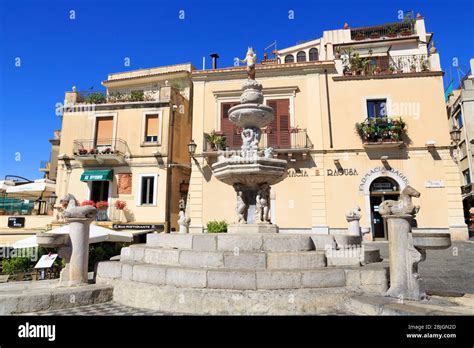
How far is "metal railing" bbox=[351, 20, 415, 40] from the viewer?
21.7 m

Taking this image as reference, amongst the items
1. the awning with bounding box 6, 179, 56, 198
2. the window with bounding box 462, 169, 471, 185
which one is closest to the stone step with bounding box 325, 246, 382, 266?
the awning with bounding box 6, 179, 56, 198

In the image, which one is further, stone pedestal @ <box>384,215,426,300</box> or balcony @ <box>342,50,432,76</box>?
balcony @ <box>342,50,432,76</box>

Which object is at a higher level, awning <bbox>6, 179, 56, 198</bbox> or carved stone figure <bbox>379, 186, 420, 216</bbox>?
awning <bbox>6, 179, 56, 198</bbox>

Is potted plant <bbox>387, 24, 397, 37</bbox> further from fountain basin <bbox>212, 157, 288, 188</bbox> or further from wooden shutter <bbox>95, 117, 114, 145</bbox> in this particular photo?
wooden shutter <bbox>95, 117, 114, 145</bbox>

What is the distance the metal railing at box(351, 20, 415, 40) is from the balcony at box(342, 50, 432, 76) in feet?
11.6

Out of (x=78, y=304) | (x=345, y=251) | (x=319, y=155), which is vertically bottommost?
(x=78, y=304)

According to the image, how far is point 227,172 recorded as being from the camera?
7.36 meters

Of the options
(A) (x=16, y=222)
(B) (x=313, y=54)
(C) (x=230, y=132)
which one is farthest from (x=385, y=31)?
(A) (x=16, y=222)

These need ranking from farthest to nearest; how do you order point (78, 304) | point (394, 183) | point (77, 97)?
point (77, 97), point (394, 183), point (78, 304)

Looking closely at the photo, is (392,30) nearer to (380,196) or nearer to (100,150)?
(380,196)

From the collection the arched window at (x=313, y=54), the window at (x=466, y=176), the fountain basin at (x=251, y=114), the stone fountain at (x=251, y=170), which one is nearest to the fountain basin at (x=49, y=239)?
the stone fountain at (x=251, y=170)
